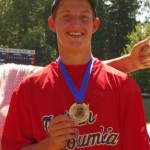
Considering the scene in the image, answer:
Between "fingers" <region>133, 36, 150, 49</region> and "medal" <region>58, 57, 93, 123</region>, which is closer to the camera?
"medal" <region>58, 57, 93, 123</region>

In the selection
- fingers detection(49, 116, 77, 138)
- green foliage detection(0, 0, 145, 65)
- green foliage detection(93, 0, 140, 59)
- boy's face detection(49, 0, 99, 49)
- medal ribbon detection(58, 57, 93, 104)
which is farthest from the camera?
green foliage detection(93, 0, 140, 59)

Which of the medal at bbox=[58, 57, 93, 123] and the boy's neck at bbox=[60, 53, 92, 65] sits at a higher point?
the boy's neck at bbox=[60, 53, 92, 65]

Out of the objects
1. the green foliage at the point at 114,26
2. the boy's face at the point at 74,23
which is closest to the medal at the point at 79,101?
the boy's face at the point at 74,23

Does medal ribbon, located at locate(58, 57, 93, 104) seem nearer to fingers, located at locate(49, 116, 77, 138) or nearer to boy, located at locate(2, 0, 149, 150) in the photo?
boy, located at locate(2, 0, 149, 150)

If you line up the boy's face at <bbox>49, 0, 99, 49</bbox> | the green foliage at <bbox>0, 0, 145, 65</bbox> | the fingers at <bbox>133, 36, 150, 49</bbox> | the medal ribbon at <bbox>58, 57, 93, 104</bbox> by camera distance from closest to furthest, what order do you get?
the medal ribbon at <bbox>58, 57, 93, 104</bbox> < the boy's face at <bbox>49, 0, 99, 49</bbox> < the fingers at <bbox>133, 36, 150, 49</bbox> < the green foliage at <bbox>0, 0, 145, 65</bbox>

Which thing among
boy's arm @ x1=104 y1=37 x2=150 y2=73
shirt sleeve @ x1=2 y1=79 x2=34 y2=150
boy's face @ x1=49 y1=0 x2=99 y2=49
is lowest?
shirt sleeve @ x1=2 y1=79 x2=34 y2=150

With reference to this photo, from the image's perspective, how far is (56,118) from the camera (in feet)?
7.05

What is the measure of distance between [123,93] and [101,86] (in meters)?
0.12

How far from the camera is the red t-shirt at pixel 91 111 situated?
233 cm

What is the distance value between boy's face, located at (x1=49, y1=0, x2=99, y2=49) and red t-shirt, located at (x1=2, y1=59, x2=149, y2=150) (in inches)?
6.1

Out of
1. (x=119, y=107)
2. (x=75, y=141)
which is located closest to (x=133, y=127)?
Answer: (x=119, y=107)

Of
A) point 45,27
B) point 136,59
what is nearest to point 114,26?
point 45,27

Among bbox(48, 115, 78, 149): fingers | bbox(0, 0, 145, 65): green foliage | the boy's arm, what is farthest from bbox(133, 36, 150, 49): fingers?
bbox(0, 0, 145, 65): green foliage

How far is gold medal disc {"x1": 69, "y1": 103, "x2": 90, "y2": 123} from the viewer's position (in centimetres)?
222
